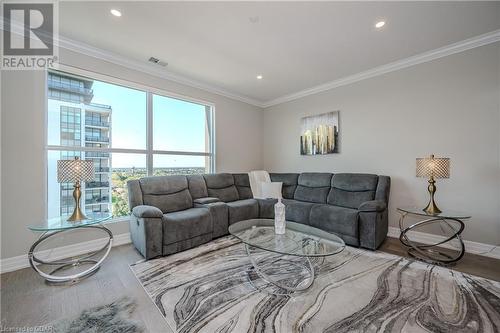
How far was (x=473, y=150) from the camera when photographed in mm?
2693

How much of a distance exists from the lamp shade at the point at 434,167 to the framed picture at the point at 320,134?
149 centimetres

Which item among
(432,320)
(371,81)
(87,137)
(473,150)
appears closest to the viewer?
(432,320)

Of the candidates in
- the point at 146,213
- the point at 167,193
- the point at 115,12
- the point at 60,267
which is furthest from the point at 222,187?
the point at 115,12

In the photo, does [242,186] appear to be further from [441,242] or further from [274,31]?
[441,242]

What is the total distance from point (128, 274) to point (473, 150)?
4473mm

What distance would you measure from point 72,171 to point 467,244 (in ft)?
16.4

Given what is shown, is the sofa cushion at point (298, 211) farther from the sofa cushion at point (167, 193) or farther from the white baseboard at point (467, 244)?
the sofa cushion at point (167, 193)

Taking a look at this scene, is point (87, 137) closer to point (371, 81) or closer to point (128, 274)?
point (128, 274)

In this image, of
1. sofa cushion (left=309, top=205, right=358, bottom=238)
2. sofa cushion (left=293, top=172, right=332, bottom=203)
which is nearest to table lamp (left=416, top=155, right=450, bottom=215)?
sofa cushion (left=309, top=205, right=358, bottom=238)

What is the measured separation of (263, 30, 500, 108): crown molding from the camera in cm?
257

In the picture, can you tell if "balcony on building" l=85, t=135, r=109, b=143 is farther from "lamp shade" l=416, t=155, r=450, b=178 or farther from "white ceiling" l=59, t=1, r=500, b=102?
"lamp shade" l=416, t=155, r=450, b=178

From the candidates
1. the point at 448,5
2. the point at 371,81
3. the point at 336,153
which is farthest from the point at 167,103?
the point at 448,5

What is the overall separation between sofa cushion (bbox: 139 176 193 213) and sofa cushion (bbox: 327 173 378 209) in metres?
2.49

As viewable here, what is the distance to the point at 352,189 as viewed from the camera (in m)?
3.42
